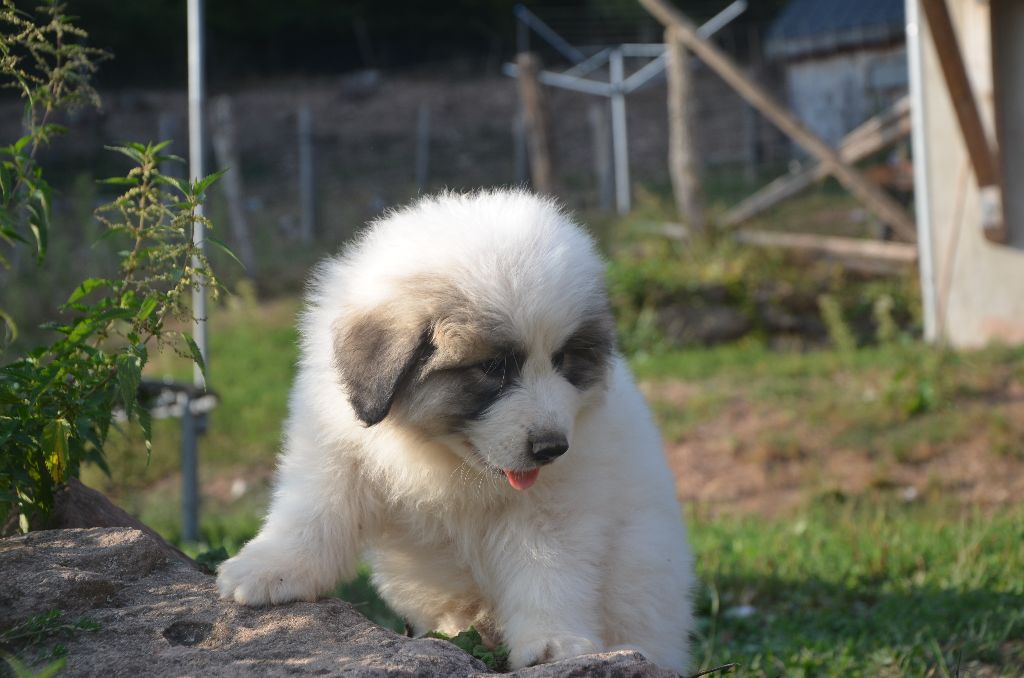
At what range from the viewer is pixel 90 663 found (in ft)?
8.42

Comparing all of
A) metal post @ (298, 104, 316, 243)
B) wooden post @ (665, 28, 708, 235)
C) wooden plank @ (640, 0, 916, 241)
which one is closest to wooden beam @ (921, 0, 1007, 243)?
wooden plank @ (640, 0, 916, 241)

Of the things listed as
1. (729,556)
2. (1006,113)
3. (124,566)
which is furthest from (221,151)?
(124,566)

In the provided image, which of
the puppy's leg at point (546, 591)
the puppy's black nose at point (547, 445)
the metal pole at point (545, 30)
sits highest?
the metal pole at point (545, 30)

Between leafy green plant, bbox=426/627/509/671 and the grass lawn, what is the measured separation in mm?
1204

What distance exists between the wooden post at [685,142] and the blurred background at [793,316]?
0.03 metres

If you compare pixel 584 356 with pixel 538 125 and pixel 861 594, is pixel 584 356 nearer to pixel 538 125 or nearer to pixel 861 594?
pixel 861 594

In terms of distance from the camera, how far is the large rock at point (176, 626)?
2559mm

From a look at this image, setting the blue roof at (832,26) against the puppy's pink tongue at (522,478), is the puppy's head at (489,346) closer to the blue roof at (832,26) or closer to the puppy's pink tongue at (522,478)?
the puppy's pink tongue at (522,478)

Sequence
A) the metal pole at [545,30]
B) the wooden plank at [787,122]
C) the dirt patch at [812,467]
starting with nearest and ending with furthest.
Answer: the dirt patch at [812,467]
the wooden plank at [787,122]
the metal pole at [545,30]

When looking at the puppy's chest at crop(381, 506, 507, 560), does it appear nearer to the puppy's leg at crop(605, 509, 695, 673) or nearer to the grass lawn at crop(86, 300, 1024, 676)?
the puppy's leg at crop(605, 509, 695, 673)

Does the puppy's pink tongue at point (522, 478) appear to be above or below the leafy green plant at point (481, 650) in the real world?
above

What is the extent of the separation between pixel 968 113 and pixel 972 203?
1.42 metres

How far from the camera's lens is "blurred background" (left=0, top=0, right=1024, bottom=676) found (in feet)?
16.5

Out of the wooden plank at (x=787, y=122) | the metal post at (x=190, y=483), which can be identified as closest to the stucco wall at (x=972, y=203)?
the wooden plank at (x=787, y=122)
